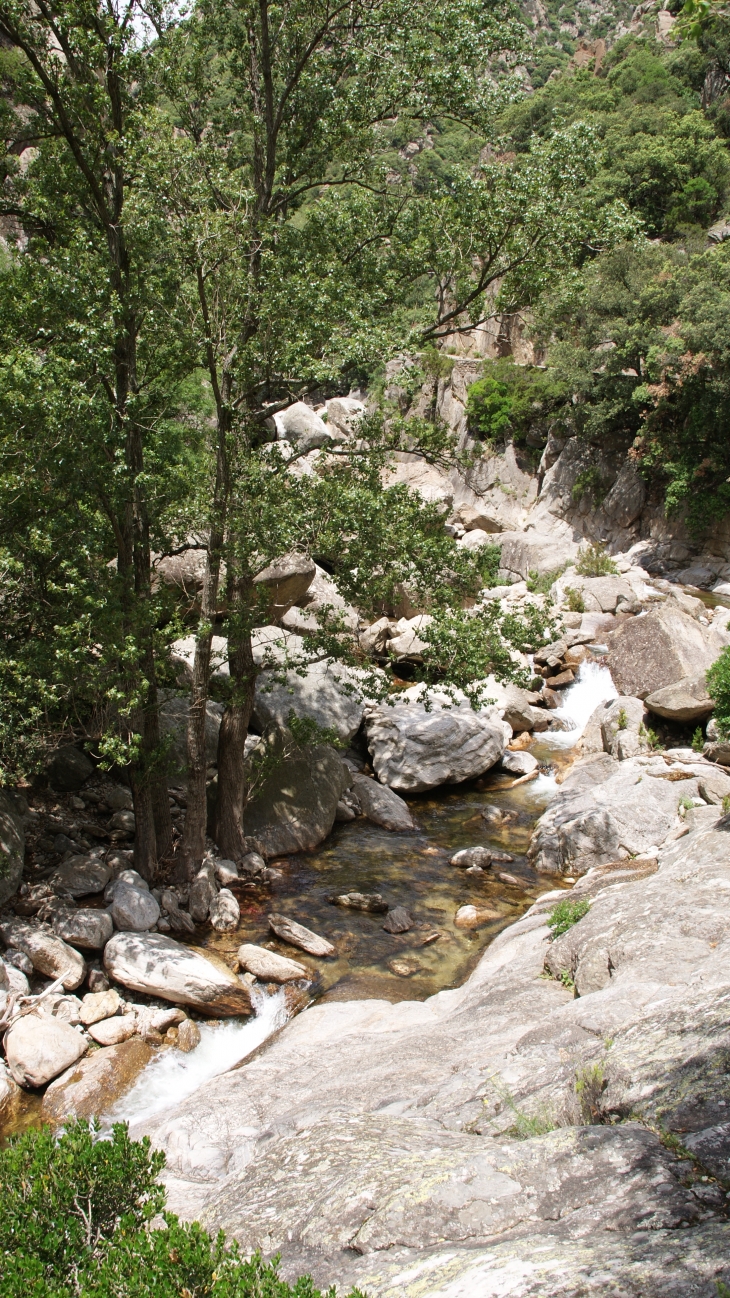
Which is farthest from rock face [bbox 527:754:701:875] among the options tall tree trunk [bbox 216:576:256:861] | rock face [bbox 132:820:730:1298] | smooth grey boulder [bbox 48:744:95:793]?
smooth grey boulder [bbox 48:744:95:793]

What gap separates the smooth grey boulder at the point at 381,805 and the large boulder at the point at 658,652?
21.1 ft

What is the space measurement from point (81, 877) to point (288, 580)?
810 cm

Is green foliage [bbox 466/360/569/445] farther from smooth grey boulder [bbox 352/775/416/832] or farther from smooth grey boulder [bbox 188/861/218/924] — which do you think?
smooth grey boulder [bbox 188/861/218/924]

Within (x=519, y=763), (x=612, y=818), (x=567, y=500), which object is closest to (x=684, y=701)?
(x=519, y=763)

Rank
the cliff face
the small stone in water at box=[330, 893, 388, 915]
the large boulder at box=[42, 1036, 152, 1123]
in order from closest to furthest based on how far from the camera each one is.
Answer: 1. the large boulder at box=[42, 1036, 152, 1123]
2. the small stone in water at box=[330, 893, 388, 915]
3. the cliff face

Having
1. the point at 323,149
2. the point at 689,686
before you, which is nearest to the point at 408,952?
the point at 689,686

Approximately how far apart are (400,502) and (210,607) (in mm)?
3029

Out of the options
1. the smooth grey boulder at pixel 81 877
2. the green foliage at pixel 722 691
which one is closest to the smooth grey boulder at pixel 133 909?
the smooth grey boulder at pixel 81 877

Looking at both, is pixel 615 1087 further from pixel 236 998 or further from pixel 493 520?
pixel 493 520

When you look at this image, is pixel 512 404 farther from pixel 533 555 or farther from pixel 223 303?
pixel 223 303

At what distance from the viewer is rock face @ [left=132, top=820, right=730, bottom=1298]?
11.9 ft

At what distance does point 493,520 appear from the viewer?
123ft

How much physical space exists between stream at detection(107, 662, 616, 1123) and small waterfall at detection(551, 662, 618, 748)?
176 centimetres

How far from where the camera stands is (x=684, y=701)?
622 inches
